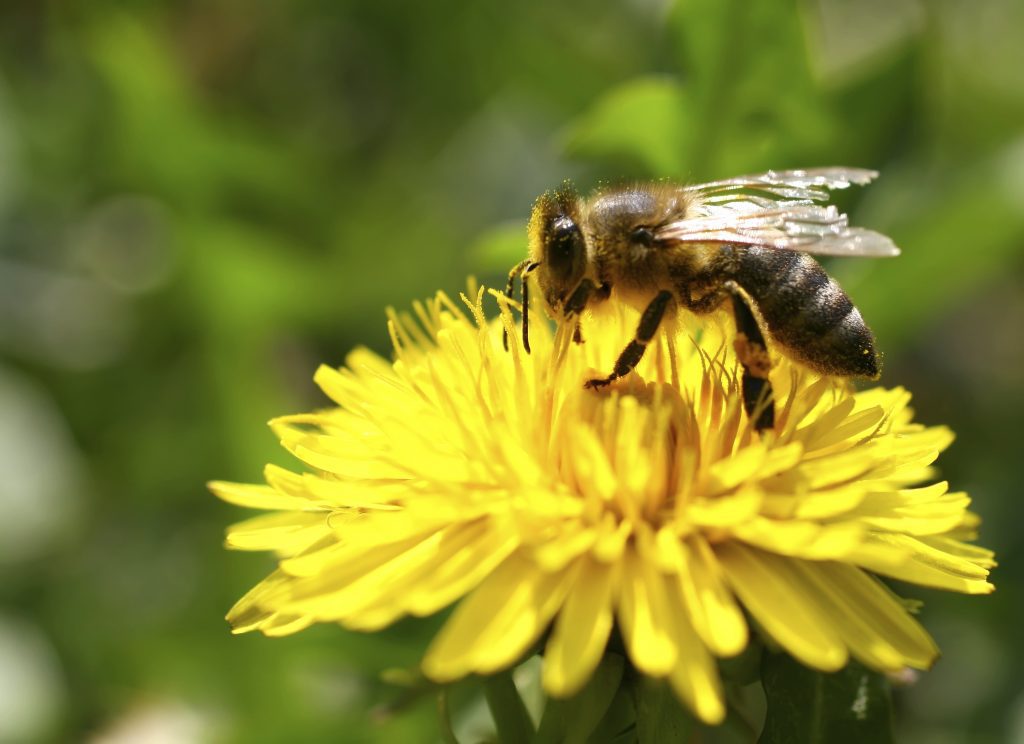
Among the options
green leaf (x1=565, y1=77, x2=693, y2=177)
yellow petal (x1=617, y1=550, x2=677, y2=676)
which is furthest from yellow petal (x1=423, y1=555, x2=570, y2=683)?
green leaf (x1=565, y1=77, x2=693, y2=177)

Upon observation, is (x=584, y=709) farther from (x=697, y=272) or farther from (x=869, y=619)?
(x=697, y=272)

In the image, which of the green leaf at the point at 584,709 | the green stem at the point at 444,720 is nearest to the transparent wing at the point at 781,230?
the green leaf at the point at 584,709

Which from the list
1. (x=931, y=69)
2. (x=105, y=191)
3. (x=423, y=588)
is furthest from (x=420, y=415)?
(x=105, y=191)

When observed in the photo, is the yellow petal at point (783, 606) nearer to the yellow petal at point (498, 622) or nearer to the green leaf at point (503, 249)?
the yellow petal at point (498, 622)

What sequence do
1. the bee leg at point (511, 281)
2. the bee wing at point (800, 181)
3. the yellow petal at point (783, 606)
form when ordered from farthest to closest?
the bee wing at point (800, 181) → the bee leg at point (511, 281) → the yellow petal at point (783, 606)

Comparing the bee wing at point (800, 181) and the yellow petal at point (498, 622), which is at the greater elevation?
the bee wing at point (800, 181)

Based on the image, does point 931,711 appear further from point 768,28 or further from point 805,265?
point 768,28

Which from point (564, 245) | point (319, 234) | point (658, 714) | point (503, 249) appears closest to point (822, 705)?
point (658, 714)

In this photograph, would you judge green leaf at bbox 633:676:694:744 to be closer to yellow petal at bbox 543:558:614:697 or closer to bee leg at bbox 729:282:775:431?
yellow petal at bbox 543:558:614:697
